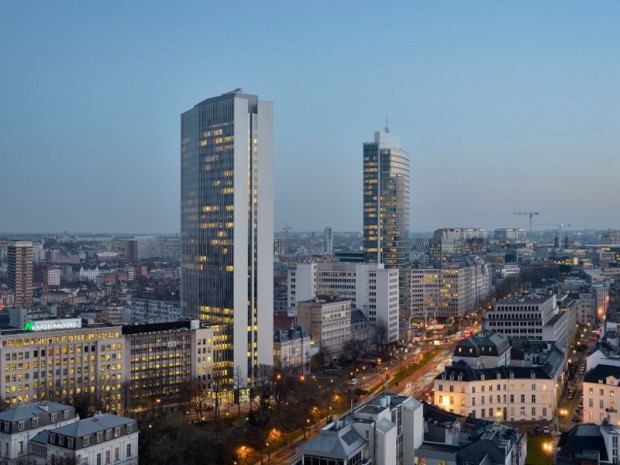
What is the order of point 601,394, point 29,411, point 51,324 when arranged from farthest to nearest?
point 51,324, point 601,394, point 29,411

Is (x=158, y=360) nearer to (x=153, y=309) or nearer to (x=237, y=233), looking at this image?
(x=237, y=233)

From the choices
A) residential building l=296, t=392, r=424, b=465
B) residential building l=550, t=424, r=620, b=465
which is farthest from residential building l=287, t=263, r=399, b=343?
residential building l=296, t=392, r=424, b=465

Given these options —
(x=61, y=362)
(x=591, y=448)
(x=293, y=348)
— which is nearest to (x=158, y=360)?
(x=61, y=362)

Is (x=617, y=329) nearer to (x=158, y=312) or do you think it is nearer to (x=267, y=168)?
(x=267, y=168)

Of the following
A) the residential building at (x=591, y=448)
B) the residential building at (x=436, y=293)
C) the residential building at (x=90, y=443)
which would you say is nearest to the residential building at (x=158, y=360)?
the residential building at (x=90, y=443)

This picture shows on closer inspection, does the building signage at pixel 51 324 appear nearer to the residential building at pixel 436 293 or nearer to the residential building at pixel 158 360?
the residential building at pixel 158 360
